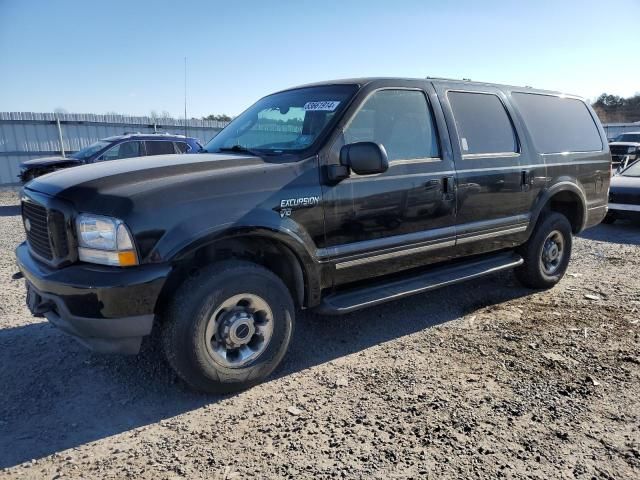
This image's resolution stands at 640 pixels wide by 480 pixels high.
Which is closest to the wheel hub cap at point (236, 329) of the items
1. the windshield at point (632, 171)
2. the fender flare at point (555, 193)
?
the fender flare at point (555, 193)

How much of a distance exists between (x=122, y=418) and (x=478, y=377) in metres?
2.35

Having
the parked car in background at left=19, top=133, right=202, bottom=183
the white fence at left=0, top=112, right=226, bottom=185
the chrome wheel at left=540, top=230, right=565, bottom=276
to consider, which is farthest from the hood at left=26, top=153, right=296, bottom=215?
the white fence at left=0, top=112, right=226, bottom=185

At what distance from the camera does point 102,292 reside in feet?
8.73

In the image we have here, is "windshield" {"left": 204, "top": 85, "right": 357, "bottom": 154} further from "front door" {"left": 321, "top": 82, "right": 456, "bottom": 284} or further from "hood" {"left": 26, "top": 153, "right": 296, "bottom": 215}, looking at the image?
"hood" {"left": 26, "top": 153, "right": 296, "bottom": 215}

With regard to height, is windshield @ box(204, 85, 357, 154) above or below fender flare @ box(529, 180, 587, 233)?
above

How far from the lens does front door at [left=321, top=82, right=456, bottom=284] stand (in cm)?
349

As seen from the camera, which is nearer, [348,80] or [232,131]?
[348,80]

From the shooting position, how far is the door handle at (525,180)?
469 centimetres

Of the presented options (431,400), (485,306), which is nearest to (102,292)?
(431,400)

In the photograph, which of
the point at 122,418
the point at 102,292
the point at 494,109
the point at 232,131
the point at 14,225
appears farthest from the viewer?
the point at 14,225

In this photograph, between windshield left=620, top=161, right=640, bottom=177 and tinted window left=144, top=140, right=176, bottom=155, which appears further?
tinted window left=144, top=140, right=176, bottom=155

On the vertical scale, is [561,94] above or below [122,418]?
above

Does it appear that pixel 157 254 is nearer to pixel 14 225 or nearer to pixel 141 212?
pixel 141 212

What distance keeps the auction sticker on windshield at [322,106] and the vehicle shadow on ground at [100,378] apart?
187 cm
